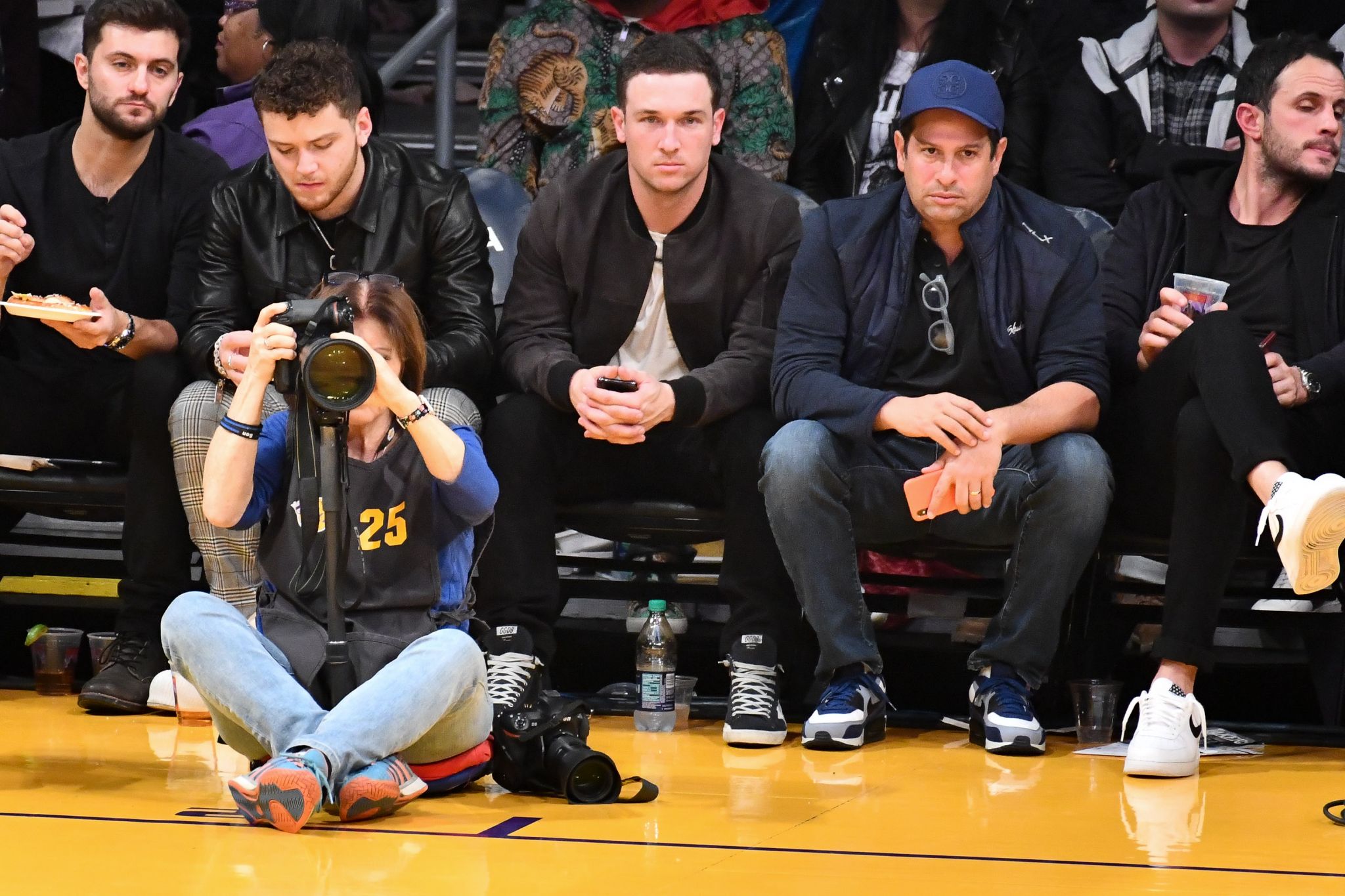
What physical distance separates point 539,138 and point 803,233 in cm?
116

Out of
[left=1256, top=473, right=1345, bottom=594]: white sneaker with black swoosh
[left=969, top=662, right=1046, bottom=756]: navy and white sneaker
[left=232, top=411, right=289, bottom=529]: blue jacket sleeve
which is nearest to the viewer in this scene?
[left=232, top=411, right=289, bottom=529]: blue jacket sleeve

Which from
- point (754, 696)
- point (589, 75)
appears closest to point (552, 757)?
point (754, 696)

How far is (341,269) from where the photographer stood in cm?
417

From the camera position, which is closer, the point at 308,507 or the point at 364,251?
the point at 308,507

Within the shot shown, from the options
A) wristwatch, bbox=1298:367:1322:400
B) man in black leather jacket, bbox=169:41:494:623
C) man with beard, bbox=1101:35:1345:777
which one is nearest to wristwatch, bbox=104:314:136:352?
man in black leather jacket, bbox=169:41:494:623

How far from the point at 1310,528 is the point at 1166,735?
0.48 metres

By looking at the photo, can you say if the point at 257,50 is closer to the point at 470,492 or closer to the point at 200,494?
the point at 200,494

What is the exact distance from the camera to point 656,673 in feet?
12.7

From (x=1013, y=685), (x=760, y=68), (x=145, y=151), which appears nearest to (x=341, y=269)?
(x=145, y=151)

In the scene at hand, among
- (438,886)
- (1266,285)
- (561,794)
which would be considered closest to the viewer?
(438,886)

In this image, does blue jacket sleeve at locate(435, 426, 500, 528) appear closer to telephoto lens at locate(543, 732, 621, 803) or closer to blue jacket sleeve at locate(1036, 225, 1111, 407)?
telephoto lens at locate(543, 732, 621, 803)

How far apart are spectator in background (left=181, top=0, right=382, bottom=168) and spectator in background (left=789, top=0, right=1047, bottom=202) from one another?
121 centimetres

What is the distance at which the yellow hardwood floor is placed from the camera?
2.43 m

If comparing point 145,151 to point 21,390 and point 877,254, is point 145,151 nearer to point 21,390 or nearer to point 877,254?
point 21,390
